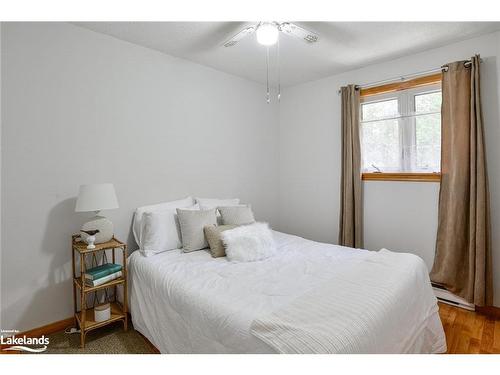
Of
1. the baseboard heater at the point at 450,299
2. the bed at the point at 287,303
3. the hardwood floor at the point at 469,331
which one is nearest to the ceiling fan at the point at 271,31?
the bed at the point at 287,303

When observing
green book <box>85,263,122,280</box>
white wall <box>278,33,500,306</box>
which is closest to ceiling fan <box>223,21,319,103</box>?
white wall <box>278,33,500,306</box>

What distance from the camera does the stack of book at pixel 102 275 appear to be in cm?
206

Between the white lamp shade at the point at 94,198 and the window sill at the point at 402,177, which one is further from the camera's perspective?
the window sill at the point at 402,177

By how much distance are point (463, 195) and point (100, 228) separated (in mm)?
3096

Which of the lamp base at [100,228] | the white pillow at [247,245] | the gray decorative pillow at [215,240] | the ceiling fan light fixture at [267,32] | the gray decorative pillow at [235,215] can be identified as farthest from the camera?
the gray decorative pillow at [235,215]

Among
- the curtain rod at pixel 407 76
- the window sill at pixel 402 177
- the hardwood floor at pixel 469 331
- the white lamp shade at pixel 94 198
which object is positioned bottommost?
the hardwood floor at pixel 469 331

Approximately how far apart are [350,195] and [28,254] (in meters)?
3.06

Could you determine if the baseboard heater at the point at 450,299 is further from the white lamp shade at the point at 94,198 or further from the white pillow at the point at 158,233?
the white lamp shade at the point at 94,198

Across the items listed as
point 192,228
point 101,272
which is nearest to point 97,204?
point 101,272

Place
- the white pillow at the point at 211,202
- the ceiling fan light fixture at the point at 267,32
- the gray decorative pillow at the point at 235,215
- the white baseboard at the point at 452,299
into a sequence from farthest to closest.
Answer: the white pillow at the point at 211,202 < the gray decorative pillow at the point at 235,215 < the white baseboard at the point at 452,299 < the ceiling fan light fixture at the point at 267,32

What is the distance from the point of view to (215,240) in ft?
7.85

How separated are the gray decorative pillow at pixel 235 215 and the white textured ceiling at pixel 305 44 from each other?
5.12ft
